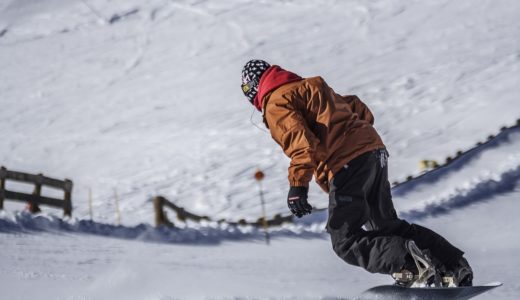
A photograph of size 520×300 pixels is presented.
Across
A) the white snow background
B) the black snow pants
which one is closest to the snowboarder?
the black snow pants

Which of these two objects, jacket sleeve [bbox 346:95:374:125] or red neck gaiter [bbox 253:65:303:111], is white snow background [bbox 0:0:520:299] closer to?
jacket sleeve [bbox 346:95:374:125]

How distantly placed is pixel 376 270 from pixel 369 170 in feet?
2.10

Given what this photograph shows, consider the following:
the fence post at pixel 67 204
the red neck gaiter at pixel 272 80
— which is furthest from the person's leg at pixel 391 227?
the fence post at pixel 67 204

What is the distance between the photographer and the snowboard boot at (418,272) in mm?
4352

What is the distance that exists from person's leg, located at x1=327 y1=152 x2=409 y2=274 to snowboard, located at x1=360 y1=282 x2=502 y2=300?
12 cm

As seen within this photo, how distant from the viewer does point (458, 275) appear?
14.5ft

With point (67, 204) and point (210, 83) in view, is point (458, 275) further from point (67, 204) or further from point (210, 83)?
point (210, 83)

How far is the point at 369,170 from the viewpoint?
443 centimetres

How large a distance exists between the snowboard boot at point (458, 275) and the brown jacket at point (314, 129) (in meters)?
0.91

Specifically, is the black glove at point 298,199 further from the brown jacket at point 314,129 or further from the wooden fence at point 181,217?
the wooden fence at point 181,217

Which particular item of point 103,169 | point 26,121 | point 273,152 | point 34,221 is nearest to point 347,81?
point 273,152

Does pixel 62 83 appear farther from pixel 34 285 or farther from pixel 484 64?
pixel 34 285

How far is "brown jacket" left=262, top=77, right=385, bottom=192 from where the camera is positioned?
13.5ft

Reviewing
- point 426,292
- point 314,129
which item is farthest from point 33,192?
point 426,292
